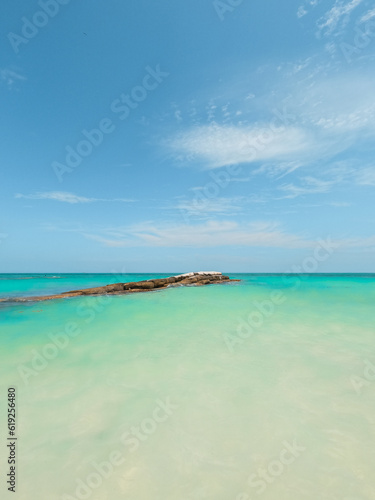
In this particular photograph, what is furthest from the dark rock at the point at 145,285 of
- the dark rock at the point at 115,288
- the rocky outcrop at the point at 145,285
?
the dark rock at the point at 115,288

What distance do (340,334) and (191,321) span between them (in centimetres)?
613

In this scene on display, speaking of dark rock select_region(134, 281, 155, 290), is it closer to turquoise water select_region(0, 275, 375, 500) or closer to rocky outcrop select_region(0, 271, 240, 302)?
rocky outcrop select_region(0, 271, 240, 302)

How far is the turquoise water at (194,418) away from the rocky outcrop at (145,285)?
18947mm

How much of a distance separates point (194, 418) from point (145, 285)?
3081 centimetres

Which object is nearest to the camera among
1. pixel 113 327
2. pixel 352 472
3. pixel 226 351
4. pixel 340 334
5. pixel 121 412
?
pixel 352 472

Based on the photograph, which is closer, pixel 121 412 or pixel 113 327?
pixel 121 412

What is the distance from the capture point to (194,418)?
4246 millimetres

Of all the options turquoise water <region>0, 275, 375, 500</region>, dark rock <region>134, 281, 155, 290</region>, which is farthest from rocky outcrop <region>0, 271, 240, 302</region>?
turquoise water <region>0, 275, 375, 500</region>

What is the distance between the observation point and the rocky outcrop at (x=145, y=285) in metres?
26.6

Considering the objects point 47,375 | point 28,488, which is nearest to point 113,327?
point 47,375

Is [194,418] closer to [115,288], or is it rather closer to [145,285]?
[115,288]

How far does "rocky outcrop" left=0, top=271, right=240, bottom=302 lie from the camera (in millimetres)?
26609

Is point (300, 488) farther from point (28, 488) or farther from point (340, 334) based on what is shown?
point (340, 334)

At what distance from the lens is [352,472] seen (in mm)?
3109
